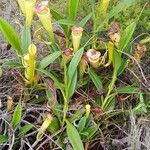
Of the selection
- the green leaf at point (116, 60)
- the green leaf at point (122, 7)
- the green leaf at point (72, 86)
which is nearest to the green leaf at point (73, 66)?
the green leaf at point (72, 86)

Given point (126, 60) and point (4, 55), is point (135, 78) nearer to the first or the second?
point (126, 60)

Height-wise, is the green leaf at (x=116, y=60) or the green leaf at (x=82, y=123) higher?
the green leaf at (x=116, y=60)

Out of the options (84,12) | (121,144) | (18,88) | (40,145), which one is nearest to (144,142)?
(121,144)

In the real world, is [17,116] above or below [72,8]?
below

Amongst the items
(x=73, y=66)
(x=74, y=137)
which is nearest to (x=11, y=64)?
(x=73, y=66)

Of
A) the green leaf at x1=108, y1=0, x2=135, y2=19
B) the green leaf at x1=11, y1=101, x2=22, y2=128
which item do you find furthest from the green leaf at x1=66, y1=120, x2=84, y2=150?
the green leaf at x1=108, y1=0, x2=135, y2=19

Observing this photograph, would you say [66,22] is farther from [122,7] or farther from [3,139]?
[3,139]

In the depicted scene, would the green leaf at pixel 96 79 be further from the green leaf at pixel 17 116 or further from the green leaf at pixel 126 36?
the green leaf at pixel 17 116
